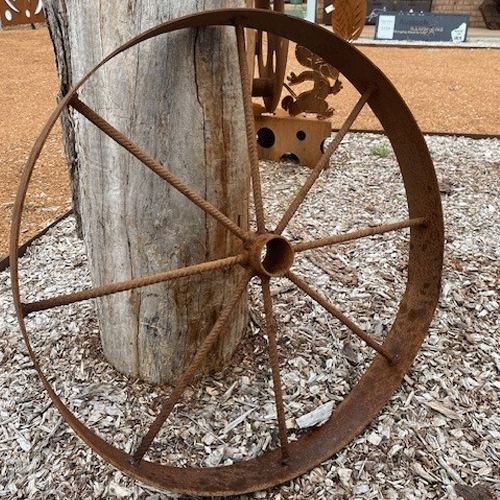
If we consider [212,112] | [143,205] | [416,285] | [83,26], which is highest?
[83,26]

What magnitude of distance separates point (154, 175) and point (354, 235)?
0.64 metres

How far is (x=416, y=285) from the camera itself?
6.80 feet

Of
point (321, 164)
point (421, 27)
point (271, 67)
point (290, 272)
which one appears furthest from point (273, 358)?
point (421, 27)

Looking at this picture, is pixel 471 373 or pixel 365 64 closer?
pixel 365 64

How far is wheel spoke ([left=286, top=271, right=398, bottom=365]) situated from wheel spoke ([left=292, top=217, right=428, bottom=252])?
93 mm

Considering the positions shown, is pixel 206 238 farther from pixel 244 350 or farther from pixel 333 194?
pixel 333 194

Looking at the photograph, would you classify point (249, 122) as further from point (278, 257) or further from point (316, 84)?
point (316, 84)

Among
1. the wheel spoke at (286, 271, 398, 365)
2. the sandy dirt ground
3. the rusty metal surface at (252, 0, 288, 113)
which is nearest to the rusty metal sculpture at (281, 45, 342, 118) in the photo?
the rusty metal surface at (252, 0, 288, 113)

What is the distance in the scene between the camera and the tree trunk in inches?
61.3

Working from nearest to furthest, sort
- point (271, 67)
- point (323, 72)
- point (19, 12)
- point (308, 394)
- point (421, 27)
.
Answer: point (308, 394) < point (271, 67) < point (323, 72) < point (19, 12) < point (421, 27)

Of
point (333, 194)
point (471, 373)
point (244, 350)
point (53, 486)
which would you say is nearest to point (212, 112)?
point (244, 350)

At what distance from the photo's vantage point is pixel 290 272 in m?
1.64

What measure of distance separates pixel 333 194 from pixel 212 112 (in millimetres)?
2026

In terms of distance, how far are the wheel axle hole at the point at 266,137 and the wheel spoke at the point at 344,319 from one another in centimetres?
230
